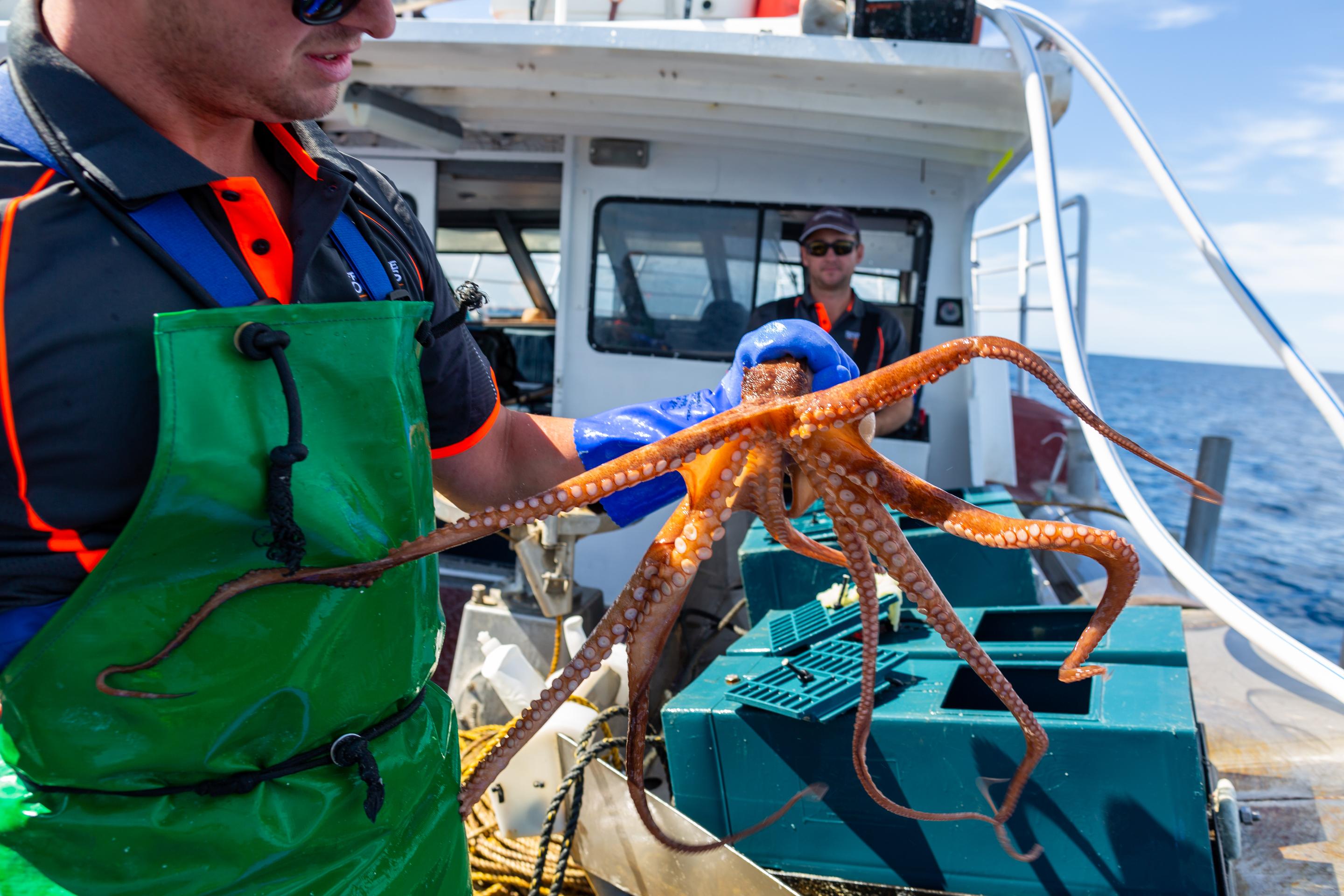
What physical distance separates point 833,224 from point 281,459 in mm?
3606

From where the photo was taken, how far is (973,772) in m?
1.93

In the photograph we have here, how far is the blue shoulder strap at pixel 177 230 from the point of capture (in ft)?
3.70

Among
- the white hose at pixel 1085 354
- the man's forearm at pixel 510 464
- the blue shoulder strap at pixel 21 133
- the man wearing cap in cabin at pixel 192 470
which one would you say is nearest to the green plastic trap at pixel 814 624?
the white hose at pixel 1085 354

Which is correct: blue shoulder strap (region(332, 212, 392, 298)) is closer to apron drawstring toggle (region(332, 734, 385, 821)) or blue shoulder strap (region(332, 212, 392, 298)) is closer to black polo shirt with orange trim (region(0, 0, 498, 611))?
black polo shirt with orange trim (region(0, 0, 498, 611))

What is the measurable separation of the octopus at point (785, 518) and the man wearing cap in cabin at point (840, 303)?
2.79 m

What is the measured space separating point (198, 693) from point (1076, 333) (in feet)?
9.06

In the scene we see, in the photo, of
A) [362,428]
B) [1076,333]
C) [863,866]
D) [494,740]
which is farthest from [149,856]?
[1076,333]

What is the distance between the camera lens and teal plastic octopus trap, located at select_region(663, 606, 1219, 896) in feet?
5.95

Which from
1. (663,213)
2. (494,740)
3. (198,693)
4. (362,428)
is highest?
(663,213)

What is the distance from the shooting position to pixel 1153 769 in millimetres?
1801

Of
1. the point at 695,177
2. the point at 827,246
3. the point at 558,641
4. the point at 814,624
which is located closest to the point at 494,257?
the point at 695,177

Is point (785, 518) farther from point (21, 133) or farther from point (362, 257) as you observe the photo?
point (21, 133)

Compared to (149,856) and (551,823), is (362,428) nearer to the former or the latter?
(149,856)

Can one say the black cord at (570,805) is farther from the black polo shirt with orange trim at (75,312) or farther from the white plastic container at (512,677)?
the black polo shirt with orange trim at (75,312)
